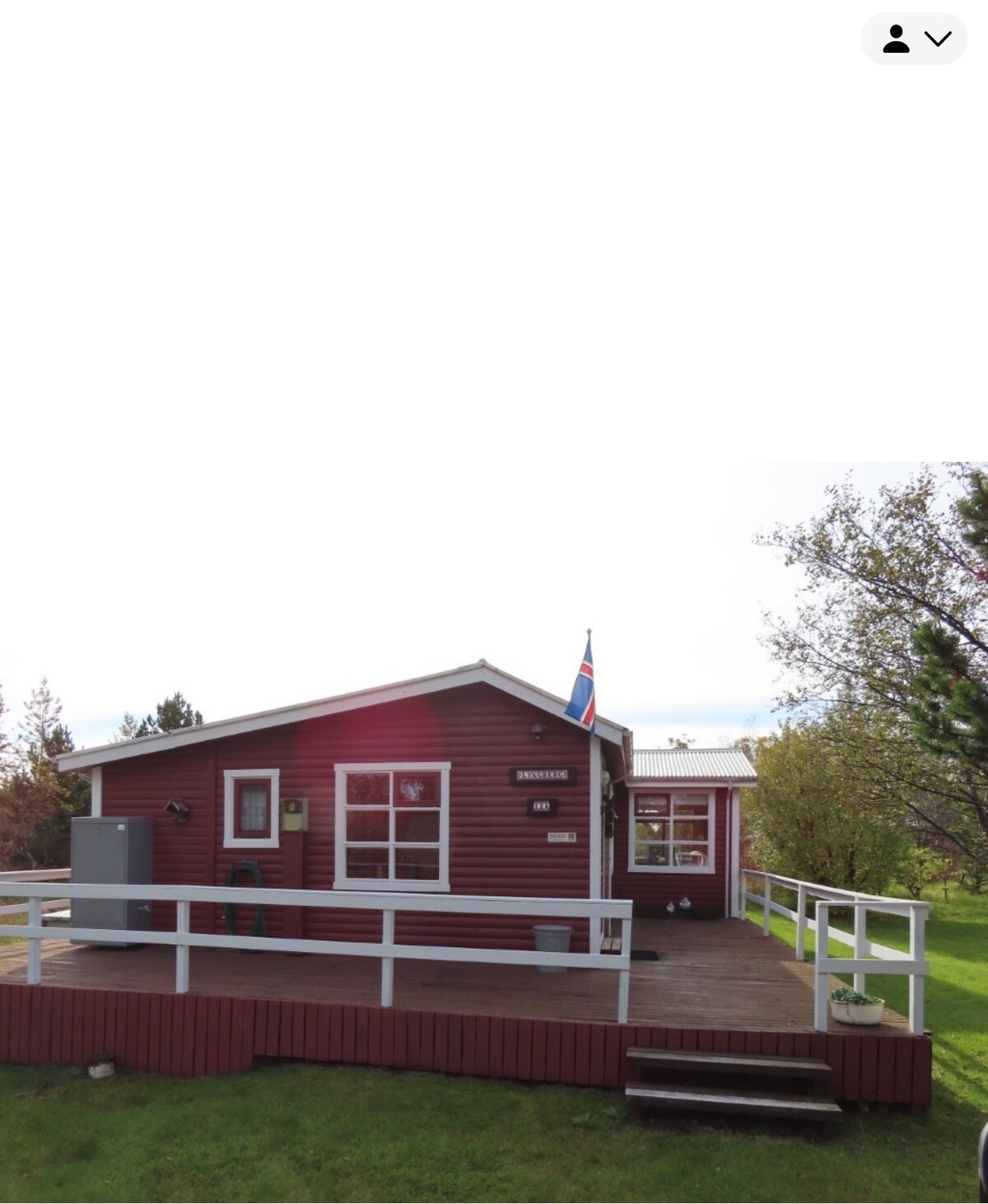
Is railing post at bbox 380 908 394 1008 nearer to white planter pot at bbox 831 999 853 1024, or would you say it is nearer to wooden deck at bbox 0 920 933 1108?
wooden deck at bbox 0 920 933 1108

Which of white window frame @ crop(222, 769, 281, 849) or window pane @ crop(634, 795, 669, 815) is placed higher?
white window frame @ crop(222, 769, 281, 849)

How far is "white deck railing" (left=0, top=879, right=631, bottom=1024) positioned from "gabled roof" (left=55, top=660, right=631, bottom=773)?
2360 millimetres

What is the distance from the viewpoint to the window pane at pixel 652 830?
15.1 m

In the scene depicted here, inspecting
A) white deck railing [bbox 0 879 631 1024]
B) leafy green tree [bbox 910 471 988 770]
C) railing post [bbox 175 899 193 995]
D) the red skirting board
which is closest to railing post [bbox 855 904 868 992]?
the red skirting board

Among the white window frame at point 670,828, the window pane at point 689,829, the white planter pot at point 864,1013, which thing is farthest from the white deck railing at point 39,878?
the window pane at point 689,829

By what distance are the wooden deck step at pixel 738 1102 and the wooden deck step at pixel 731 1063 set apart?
13 centimetres

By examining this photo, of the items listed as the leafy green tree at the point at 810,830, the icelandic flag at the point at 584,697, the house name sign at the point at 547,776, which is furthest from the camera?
the leafy green tree at the point at 810,830

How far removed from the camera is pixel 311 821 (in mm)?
10484

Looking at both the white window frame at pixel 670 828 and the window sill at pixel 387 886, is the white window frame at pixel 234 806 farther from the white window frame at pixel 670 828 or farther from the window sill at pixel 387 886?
the white window frame at pixel 670 828

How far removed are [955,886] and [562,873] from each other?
2306 centimetres

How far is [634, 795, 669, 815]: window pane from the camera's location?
15.2 metres

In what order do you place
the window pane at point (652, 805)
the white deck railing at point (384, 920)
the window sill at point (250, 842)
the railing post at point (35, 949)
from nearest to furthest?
1. the white deck railing at point (384, 920)
2. the railing post at point (35, 949)
3. the window sill at point (250, 842)
4. the window pane at point (652, 805)

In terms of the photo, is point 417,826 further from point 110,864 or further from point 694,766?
point 694,766

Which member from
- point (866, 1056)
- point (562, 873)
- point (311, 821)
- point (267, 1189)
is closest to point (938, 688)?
point (866, 1056)
